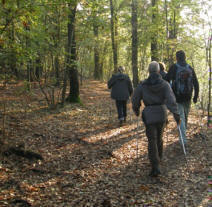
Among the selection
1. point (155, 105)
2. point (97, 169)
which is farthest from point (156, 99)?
point (97, 169)

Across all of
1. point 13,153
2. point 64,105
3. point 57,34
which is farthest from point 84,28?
point 13,153

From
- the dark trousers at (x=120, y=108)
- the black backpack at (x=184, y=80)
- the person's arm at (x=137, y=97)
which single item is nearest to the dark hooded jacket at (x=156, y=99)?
the person's arm at (x=137, y=97)

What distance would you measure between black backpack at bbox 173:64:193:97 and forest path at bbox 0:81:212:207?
68.2 inches

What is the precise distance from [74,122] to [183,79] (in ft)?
16.8

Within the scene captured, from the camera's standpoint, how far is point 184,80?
Answer: 261 inches

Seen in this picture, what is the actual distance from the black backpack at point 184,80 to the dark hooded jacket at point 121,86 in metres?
3.19

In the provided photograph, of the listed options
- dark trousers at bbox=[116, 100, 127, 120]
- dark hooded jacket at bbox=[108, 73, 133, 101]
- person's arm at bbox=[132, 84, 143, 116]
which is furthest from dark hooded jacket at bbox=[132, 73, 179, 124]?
Result: dark trousers at bbox=[116, 100, 127, 120]

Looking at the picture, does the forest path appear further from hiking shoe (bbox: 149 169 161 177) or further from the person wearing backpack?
the person wearing backpack

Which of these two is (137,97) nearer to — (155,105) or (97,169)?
(155,105)

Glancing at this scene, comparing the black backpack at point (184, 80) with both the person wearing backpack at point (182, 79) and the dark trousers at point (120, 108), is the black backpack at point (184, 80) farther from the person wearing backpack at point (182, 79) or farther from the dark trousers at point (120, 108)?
the dark trousers at point (120, 108)

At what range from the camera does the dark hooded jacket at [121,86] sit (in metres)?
9.64

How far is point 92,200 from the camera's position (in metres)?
4.50

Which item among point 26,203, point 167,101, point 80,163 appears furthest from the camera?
point 80,163

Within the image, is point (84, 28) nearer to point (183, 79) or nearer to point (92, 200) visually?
point (183, 79)
